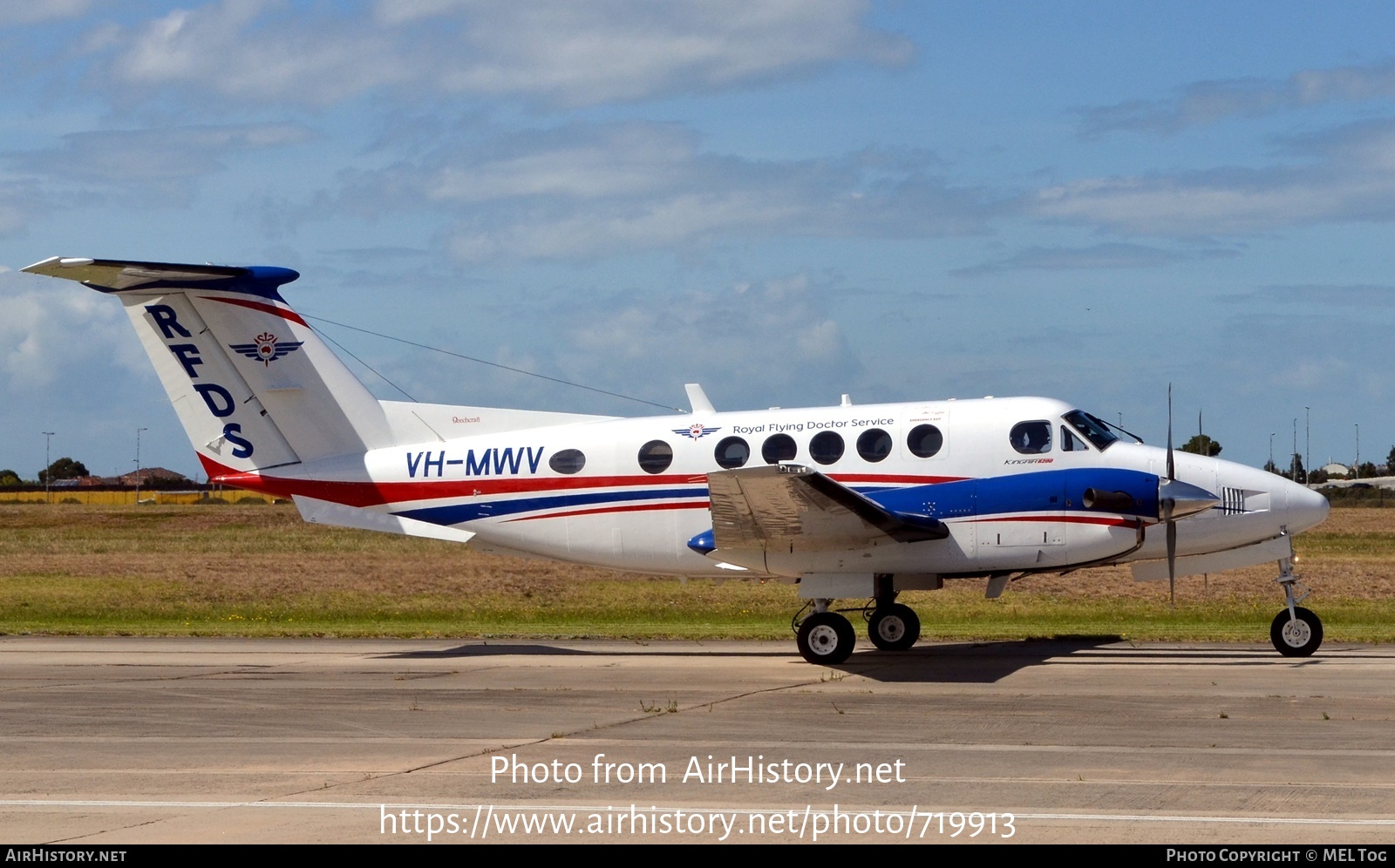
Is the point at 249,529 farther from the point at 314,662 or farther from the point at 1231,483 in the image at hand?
the point at 1231,483

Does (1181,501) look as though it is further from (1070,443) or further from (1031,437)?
(1031,437)

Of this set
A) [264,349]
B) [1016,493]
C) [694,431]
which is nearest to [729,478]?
[694,431]

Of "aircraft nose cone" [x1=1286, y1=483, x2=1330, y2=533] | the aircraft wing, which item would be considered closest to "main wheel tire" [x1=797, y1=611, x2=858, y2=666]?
the aircraft wing

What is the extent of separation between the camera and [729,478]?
15648 millimetres

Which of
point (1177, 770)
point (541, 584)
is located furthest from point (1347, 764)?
point (541, 584)

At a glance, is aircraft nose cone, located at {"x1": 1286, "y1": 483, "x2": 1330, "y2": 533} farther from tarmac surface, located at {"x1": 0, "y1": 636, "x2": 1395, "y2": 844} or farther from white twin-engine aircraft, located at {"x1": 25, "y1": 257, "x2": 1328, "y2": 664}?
tarmac surface, located at {"x1": 0, "y1": 636, "x2": 1395, "y2": 844}

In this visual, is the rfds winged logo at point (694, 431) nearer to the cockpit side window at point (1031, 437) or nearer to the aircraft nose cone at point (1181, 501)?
the cockpit side window at point (1031, 437)

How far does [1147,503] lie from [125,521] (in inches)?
2675

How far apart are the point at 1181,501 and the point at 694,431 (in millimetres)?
6277

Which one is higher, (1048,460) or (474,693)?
(1048,460)

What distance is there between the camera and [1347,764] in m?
10.0

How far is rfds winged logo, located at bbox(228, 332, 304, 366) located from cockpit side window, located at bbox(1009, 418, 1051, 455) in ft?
33.1

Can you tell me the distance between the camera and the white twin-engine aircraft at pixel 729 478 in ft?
55.6
